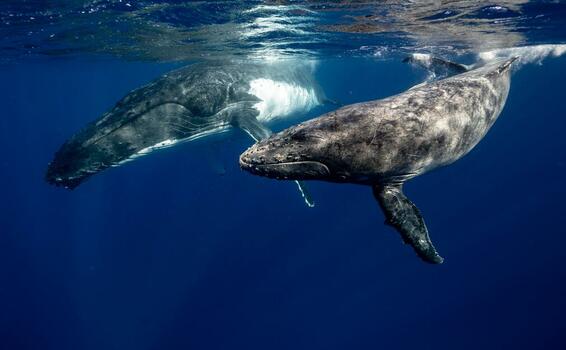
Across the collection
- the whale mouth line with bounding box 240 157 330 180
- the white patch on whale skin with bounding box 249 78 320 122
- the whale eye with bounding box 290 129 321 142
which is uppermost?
the whale eye with bounding box 290 129 321 142

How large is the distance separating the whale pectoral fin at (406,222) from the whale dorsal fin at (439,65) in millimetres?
5458

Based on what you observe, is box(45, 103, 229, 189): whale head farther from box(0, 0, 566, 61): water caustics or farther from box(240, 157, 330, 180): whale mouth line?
box(0, 0, 566, 61): water caustics

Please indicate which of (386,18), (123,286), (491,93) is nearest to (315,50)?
(386,18)

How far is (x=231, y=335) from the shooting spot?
28859 millimetres

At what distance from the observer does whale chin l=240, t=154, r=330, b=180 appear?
410 centimetres

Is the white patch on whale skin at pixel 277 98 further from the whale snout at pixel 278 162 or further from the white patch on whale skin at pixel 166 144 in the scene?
the whale snout at pixel 278 162

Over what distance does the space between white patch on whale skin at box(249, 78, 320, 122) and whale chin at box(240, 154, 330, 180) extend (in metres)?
7.55

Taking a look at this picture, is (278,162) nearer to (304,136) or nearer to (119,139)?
(304,136)

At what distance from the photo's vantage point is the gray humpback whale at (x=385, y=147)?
4.20 meters

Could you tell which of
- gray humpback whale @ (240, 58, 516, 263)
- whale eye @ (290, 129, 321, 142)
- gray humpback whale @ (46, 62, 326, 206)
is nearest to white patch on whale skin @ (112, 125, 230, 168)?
gray humpback whale @ (46, 62, 326, 206)

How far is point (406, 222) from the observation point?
15.4 ft

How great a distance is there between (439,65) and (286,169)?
7100mm

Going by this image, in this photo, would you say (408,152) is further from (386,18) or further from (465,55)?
(465,55)

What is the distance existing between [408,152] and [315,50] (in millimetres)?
21668
